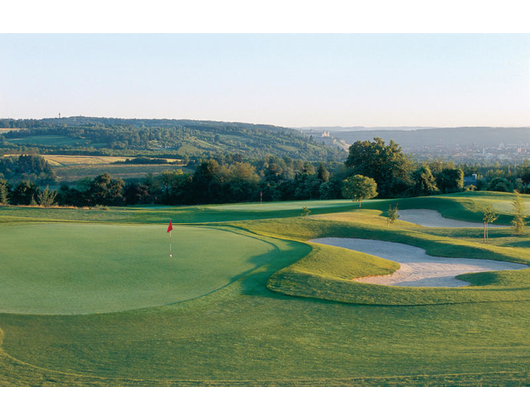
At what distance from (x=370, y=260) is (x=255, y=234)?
17.7 feet

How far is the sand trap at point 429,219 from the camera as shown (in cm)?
3334

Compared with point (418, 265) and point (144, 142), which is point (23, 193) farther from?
point (144, 142)

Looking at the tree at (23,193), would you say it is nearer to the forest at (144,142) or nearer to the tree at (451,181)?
the tree at (451,181)

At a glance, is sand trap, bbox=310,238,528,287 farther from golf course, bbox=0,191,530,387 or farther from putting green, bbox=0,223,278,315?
putting green, bbox=0,223,278,315

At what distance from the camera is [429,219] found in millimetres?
35469

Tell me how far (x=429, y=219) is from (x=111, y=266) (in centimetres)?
2799

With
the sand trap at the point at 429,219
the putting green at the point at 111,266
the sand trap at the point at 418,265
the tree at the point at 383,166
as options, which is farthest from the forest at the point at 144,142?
the putting green at the point at 111,266

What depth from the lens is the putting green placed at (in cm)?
1063

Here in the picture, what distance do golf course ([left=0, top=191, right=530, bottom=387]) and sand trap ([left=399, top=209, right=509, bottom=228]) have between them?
46.2 ft

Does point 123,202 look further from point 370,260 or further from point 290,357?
point 290,357

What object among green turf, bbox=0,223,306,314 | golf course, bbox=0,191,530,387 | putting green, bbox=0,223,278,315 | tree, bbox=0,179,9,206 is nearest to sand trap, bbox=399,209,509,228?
golf course, bbox=0,191,530,387
